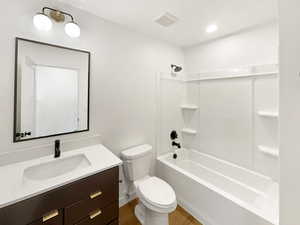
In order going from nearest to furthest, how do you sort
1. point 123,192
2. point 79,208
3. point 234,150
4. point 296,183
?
point 296,183, point 79,208, point 123,192, point 234,150

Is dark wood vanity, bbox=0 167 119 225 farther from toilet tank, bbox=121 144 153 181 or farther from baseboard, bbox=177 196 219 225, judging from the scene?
baseboard, bbox=177 196 219 225

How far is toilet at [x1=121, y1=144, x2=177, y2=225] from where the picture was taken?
138 cm

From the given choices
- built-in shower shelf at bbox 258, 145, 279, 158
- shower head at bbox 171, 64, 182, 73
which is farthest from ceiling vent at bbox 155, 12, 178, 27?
built-in shower shelf at bbox 258, 145, 279, 158

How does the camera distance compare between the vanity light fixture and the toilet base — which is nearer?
the vanity light fixture

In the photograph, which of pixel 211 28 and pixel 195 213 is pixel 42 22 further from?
pixel 195 213

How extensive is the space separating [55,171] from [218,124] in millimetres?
→ 2212

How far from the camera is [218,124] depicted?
2.25 m

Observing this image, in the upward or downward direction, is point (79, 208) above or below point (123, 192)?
above

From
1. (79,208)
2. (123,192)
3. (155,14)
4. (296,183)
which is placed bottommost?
(123,192)

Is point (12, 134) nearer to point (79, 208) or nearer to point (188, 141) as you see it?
point (79, 208)

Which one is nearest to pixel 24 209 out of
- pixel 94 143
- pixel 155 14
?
pixel 94 143

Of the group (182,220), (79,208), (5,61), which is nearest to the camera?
(79,208)

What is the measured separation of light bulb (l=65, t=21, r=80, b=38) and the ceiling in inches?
9.8

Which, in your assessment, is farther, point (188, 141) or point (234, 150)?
point (188, 141)
